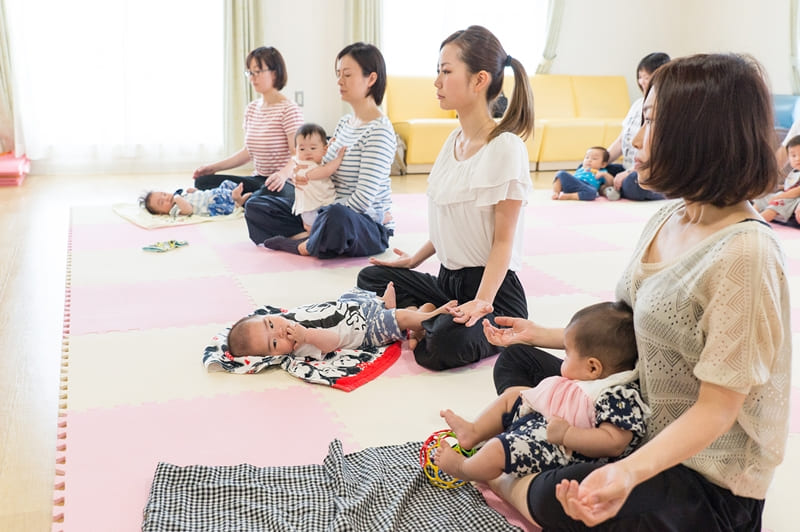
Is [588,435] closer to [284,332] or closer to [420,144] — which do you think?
[284,332]

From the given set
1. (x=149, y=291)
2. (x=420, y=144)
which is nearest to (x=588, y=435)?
(x=149, y=291)

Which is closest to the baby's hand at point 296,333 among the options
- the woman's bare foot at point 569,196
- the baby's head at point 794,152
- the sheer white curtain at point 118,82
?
the woman's bare foot at point 569,196

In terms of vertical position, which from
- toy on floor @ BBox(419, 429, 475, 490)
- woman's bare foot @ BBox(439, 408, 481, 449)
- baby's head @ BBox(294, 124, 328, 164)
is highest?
baby's head @ BBox(294, 124, 328, 164)

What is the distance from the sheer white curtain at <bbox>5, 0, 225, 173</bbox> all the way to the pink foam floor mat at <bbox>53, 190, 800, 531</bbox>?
2.92 m

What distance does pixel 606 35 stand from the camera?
335 inches

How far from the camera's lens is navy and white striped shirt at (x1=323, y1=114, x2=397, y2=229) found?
3.55m

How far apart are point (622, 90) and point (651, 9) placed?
3.47ft

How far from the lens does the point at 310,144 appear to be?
3818 mm

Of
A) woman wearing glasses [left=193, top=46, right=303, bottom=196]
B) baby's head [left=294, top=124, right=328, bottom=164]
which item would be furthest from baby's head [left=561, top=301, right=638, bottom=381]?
woman wearing glasses [left=193, top=46, right=303, bottom=196]

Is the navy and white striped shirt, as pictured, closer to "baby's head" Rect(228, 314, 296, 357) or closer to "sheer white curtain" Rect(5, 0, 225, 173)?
"baby's head" Rect(228, 314, 296, 357)

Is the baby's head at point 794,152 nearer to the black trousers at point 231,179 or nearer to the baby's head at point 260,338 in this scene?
the black trousers at point 231,179

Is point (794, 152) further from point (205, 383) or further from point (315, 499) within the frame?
point (315, 499)

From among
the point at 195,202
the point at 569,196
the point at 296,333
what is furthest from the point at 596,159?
the point at 296,333

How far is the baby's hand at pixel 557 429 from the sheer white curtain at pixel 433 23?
6380 millimetres
